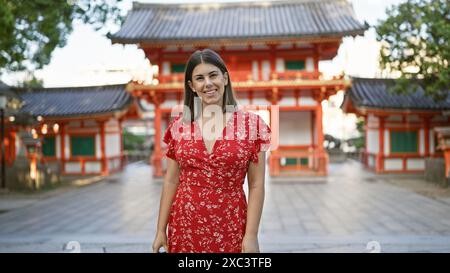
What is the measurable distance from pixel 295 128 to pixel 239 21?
4.72 m

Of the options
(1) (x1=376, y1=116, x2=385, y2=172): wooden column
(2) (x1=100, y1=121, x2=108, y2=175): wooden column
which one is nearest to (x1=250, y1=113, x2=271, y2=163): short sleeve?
(1) (x1=376, y1=116, x2=385, y2=172): wooden column

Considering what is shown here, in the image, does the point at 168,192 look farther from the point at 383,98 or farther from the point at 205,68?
the point at 383,98

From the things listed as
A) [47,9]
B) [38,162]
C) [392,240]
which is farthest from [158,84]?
[392,240]

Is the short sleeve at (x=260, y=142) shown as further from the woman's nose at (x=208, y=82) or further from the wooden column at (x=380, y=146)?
the wooden column at (x=380, y=146)

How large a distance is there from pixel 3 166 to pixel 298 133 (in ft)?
33.9

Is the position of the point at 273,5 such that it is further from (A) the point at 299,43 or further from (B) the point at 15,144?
(B) the point at 15,144

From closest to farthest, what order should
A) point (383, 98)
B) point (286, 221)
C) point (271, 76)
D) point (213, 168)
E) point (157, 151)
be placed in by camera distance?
point (213, 168) → point (286, 221) → point (271, 76) → point (157, 151) → point (383, 98)

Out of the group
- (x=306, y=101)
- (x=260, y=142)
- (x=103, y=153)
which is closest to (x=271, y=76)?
(x=306, y=101)

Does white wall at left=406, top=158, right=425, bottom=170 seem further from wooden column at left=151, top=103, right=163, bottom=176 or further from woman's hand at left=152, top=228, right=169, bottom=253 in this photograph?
woman's hand at left=152, top=228, right=169, bottom=253

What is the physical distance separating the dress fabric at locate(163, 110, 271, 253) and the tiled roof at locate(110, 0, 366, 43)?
41.4ft

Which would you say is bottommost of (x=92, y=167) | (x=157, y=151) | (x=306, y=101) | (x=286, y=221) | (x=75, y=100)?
(x=286, y=221)

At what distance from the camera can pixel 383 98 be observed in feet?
53.6

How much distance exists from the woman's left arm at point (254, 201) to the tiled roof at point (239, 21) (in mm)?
12694

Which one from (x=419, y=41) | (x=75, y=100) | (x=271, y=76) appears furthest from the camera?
(x=75, y=100)
